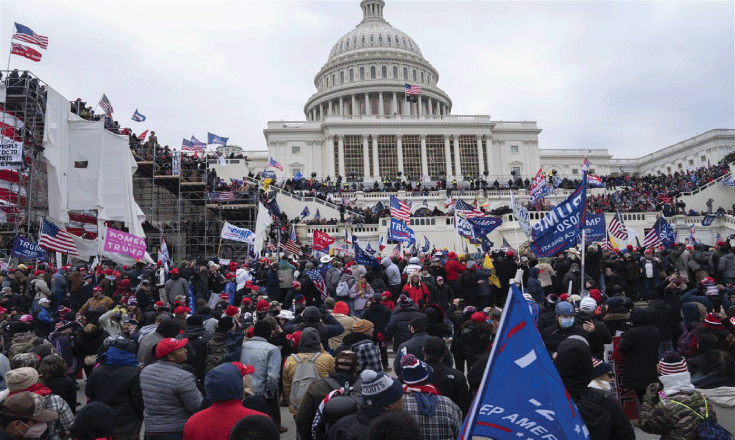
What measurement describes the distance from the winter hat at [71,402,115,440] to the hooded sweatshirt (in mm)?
554

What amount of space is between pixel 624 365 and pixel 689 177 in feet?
170

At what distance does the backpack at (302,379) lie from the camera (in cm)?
554

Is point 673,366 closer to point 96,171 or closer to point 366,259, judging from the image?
point 366,259

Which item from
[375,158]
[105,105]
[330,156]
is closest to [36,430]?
[105,105]

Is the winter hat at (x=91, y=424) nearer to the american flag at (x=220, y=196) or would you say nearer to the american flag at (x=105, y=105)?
the american flag at (x=220, y=196)

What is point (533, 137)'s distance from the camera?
7062 cm

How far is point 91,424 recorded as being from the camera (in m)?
3.79

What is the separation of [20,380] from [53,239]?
1437 cm

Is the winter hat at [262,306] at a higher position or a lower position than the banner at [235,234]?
lower

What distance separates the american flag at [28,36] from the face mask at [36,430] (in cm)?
2363

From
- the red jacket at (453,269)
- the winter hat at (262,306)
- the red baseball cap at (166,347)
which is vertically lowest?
the red baseball cap at (166,347)

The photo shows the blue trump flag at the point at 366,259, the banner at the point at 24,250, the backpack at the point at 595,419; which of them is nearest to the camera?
the backpack at the point at 595,419

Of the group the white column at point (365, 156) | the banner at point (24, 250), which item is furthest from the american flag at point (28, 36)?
the white column at point (365, 156)

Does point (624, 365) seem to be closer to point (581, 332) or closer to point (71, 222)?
point (581, 332)
